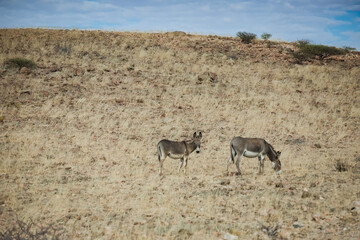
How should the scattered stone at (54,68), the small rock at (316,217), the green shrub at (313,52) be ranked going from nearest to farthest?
1. the small rock at (316,217)
2. the scattered stone at (54,68)
3. the green shrub at (313,52)

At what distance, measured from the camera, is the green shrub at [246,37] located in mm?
43094

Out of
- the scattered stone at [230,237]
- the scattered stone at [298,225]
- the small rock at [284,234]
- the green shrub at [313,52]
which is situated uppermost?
the green shrub at [313,52]

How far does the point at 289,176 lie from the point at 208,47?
28.3 meters

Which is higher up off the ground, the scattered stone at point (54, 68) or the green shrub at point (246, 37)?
the green shrub at point (246, 37)

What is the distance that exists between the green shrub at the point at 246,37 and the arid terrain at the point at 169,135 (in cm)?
290

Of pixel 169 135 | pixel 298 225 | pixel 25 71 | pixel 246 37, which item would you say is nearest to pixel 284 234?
pixel 298 225

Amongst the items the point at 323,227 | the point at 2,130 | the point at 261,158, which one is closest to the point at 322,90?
the point at 261,158

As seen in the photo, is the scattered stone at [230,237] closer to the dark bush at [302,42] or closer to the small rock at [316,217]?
the small rock at [316,217]

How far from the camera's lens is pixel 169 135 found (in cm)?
1819

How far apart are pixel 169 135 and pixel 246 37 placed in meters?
29.6

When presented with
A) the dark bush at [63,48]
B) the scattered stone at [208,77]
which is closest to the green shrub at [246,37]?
the scattered stone at [208,77]

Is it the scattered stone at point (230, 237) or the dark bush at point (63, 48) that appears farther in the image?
the dark bush at point (63, 48)

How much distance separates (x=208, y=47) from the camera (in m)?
37.9

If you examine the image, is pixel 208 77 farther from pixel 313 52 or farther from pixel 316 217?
pixel 316 217
